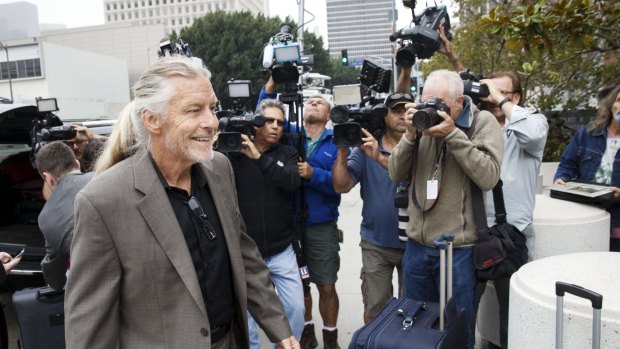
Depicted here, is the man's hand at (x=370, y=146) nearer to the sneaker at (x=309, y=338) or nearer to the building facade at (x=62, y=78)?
the sneaker at (x=309, y=338)

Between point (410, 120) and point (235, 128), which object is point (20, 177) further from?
point (410, 120)

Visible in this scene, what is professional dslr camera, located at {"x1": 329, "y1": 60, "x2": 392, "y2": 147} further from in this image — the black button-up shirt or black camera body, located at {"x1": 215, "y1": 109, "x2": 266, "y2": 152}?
the black button-up shirt

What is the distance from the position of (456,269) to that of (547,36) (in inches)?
75.0

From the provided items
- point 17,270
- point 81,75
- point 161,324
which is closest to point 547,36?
point 161,324

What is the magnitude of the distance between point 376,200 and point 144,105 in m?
2.11

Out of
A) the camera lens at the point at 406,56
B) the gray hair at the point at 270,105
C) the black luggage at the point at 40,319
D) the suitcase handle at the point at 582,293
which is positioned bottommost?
the black luggage at the point at 40,319

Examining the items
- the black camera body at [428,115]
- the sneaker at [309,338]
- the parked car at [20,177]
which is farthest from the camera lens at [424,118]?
the parked car at [20,177]

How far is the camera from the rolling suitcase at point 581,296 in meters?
1.67

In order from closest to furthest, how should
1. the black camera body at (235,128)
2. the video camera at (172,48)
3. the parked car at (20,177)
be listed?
the black camera body at (235,128) → the video camera at (172,48) → the parked car at (20,177)

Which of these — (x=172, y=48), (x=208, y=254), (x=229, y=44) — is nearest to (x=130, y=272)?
(x=208, y=254)

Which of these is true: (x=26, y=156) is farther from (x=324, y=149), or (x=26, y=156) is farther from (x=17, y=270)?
(x=324, y=149)

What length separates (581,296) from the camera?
5.60 ft

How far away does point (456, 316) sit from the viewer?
7.71ft

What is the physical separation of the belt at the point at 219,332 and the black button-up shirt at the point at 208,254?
16 mm
